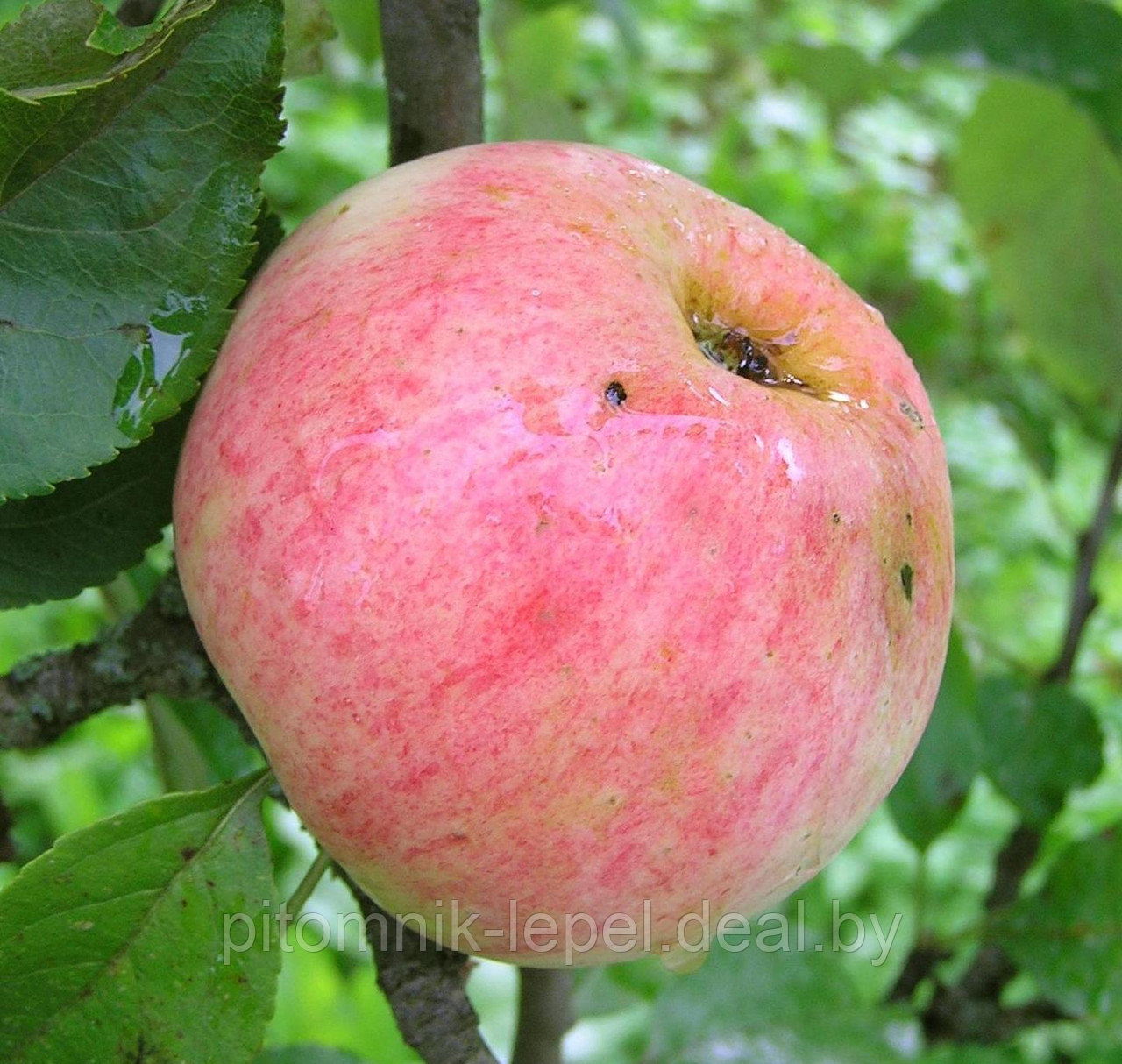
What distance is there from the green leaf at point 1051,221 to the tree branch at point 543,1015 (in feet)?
2.92

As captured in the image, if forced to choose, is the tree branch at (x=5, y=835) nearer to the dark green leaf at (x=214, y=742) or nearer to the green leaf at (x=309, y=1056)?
the dark green leaf at (x=214, y=742)

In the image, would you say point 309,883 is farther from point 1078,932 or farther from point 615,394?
point 1078,932

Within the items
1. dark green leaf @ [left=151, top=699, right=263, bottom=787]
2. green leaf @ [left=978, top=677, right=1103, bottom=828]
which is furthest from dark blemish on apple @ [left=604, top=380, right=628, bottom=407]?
green leaf @ [left=978, top=677, right=1103, bottom=828]

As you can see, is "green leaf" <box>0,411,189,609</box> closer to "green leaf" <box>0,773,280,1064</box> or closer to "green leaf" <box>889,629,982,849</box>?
"green leaf" <box>0,773,280,1064</box>

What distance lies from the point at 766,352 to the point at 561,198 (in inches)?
4.9

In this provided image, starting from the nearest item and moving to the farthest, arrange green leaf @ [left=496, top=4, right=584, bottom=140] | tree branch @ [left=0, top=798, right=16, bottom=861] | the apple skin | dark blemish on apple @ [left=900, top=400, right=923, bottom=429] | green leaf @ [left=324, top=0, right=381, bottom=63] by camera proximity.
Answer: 1. the apple skin
2. dark blemish on apple @ [left=900, top=400, right=923, bottom=429]
3. tree branch @ [left=0, top=798, right=16, bottom=861]
4. green leaf @ [left=496, top=4, right=584, bottom=140]
5. green leaf @ [left=324, top=0, right=381, bottom=63]

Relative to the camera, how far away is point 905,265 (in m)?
2.64

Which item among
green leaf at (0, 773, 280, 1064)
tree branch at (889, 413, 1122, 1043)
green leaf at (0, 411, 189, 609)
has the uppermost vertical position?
green leaf at (0, 411, 189, 609)

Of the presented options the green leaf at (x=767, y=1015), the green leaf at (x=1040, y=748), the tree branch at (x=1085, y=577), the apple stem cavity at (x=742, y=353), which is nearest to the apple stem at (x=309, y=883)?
the apple stem cavity at (x=742, y=353)

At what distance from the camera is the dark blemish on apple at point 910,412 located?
1.94 ft

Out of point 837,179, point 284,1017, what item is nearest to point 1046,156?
point 284,1017

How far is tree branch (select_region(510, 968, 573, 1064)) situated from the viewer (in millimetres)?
749

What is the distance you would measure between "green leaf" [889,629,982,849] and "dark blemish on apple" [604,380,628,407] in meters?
0.59

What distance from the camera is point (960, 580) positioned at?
8.34 ft
